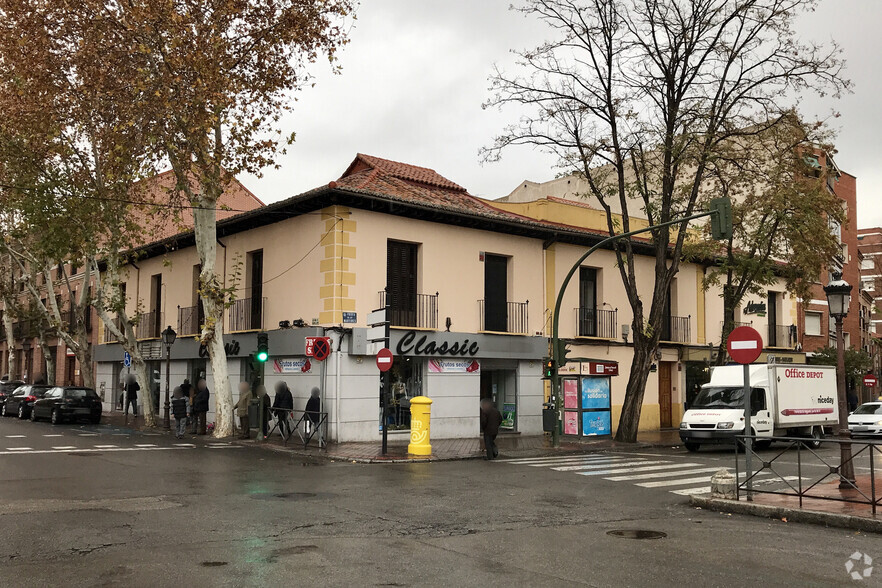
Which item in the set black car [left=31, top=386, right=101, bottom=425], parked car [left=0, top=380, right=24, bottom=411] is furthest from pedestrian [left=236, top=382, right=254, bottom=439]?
parked car [left=0, top=380, right=24, bottom=411]

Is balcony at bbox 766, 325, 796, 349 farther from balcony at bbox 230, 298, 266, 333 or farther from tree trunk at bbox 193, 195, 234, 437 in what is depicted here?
tree trunk at bbox 193, 195, 234, 437

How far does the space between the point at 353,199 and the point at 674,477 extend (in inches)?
442

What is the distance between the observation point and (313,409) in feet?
67.8

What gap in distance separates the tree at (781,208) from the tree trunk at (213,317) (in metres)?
14.6

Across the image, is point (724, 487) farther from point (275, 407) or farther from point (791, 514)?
point (275, 407)

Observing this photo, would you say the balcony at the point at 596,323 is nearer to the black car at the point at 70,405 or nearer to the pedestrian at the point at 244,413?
the pedestrian at the point at 244,413

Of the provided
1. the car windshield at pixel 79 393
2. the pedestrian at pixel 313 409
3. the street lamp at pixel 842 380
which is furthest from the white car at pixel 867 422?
the car windshield at pixel 79 393

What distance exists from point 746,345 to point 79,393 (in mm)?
25068

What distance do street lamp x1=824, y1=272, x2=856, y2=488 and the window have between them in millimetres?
29916

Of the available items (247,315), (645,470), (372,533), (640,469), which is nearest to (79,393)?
(247,315)

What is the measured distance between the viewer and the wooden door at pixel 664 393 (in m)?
29.7

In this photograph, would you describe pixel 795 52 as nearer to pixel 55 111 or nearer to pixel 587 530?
pixel 587 530

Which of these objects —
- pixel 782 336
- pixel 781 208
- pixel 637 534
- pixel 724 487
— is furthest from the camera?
pixel 782 336

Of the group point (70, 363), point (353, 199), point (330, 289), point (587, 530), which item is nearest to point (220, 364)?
point (330, 289)
